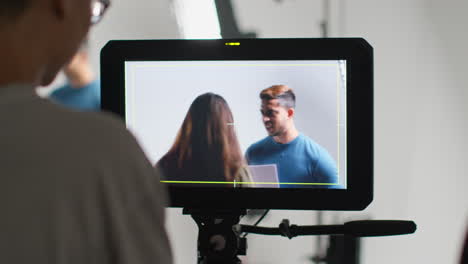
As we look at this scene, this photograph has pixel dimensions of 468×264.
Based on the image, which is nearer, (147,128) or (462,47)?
(147,128)

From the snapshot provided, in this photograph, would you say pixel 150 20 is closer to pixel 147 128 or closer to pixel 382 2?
pixel 147 128

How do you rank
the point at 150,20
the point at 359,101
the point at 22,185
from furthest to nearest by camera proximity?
the point at 150,20, the point at 359,101, the point at 22,185

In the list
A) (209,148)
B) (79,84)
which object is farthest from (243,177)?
(79,84)

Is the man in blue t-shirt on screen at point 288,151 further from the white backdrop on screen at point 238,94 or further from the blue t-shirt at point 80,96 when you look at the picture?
the blue t-shirt at point 80,96

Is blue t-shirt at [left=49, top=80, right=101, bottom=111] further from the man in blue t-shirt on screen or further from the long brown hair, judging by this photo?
the man in blue t-shirt on screen

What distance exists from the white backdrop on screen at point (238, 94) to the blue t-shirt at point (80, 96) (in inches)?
19.3

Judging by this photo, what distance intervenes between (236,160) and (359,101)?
288 millimetres

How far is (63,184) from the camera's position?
1.18 feet

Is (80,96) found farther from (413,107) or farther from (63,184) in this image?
(63,184)

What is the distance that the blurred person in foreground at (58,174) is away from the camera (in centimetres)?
36

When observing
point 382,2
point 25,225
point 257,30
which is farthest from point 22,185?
point 382,2

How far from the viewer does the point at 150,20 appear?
1.63 metres

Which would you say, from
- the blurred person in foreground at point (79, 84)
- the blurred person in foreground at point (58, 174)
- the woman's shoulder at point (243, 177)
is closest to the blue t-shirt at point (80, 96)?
the blurred person in foreground at point (79, 84)

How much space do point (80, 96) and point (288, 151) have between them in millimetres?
804
